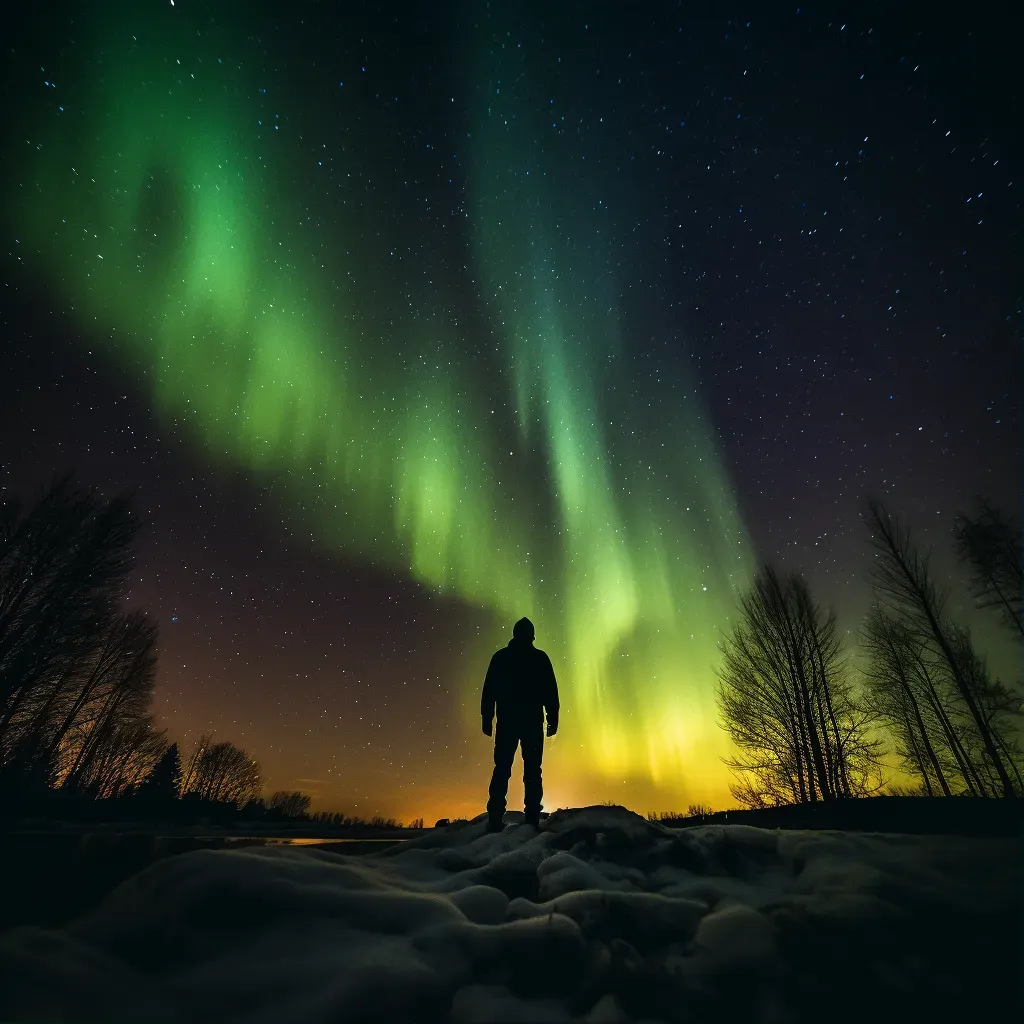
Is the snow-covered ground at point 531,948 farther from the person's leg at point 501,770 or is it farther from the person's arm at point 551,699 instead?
the person's arm at point 551,699

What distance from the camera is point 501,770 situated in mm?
4863

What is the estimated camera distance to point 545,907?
6.63 ft

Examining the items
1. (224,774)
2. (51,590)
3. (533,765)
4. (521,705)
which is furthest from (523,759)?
(224,774)

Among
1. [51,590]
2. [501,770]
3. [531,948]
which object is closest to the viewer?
[531,948]

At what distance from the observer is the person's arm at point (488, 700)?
523 cm

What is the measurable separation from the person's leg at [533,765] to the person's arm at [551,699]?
0.21 meters

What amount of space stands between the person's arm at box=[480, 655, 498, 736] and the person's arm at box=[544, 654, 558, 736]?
639 mm

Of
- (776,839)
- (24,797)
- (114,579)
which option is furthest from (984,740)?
(114,579)

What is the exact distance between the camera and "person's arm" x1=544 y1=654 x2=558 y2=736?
17.6 feet

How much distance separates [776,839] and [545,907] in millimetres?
1881

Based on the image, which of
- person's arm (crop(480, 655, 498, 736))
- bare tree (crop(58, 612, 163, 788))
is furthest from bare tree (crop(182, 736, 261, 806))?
person's arm (crop(480, 655, 498, 736))

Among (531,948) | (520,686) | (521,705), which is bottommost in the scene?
(531,948)

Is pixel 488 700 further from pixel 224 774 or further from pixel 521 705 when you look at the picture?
pixel 224 774

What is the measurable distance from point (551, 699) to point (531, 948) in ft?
12.5
